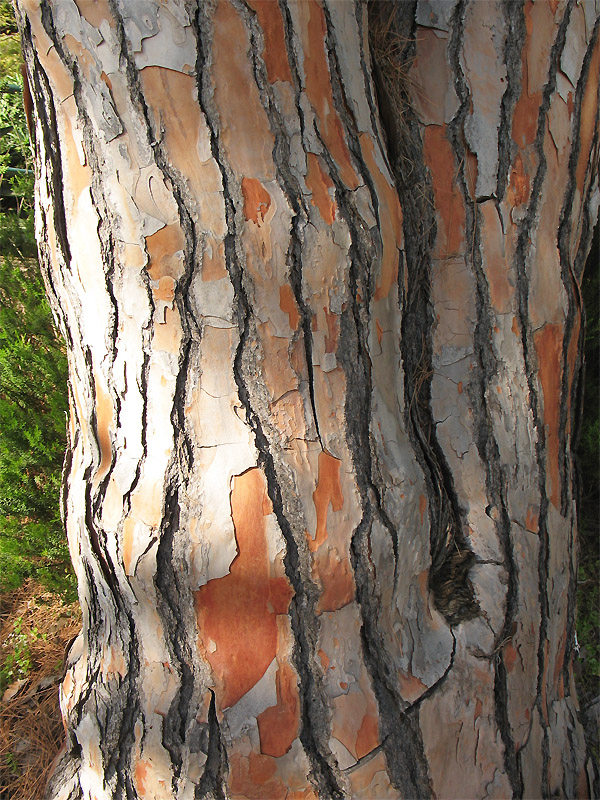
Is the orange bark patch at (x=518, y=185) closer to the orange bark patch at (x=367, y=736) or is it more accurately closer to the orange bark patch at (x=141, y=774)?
the orange bark patch at (x=367, y=736)

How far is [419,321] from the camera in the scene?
1194 millimetres

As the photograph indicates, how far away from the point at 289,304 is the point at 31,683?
1842 mm

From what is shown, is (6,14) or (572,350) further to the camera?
(6,14)

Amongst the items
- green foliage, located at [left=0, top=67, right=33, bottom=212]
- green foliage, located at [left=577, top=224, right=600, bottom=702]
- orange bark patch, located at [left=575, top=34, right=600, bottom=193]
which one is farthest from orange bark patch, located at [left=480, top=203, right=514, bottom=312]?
green foliage, located at [left=0, top=67, right=33, bottom=212]

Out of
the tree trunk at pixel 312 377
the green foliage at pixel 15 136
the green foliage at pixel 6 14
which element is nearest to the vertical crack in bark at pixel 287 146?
the tree trunk at pixel 312 377

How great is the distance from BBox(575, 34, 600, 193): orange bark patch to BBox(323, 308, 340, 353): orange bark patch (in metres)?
0.68

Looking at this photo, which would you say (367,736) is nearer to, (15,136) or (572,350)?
(572,350)

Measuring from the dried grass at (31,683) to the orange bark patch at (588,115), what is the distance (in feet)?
7.04

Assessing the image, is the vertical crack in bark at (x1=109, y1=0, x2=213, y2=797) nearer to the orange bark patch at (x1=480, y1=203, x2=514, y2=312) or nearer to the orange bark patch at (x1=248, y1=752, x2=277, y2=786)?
the orange bark patch at (x1=248, y1=752, x2=277, y2=786)

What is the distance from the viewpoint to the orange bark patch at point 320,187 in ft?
3.16

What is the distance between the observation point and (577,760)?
1280 millimetres

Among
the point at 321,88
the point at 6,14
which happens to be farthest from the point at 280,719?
the point at 6,14

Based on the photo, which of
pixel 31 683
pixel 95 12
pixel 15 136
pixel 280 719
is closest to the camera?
pixel 95 12

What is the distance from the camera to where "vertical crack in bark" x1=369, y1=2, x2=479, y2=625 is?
1153 millimetres
